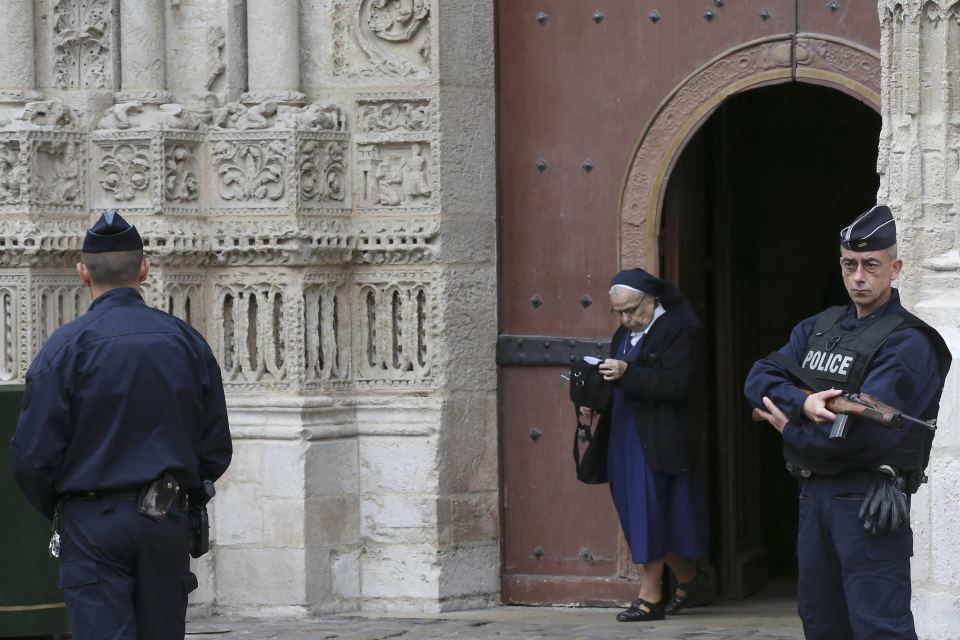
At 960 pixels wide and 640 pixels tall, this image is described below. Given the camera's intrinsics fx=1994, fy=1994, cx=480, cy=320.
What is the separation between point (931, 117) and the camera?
7.50m

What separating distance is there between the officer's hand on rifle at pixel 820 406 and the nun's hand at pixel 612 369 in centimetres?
263

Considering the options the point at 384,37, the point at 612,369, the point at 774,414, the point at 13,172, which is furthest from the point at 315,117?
the point at 774,414

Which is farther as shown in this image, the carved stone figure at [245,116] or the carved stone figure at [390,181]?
the carved stone figure at [390,181]

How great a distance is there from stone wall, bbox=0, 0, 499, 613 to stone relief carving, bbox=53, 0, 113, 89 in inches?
0.4

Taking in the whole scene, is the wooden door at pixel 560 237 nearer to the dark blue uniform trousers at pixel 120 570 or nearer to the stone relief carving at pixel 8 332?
the stone relief carving at pixel 8 332

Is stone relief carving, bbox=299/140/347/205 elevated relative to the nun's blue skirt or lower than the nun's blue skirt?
elevated

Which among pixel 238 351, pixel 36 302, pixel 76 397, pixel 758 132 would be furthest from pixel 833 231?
pixel 76 397

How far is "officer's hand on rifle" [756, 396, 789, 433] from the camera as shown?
6.18 meters

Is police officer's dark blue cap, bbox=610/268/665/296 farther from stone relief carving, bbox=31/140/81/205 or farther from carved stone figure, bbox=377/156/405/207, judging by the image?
stone relief carving, bbox=31/140/81/205

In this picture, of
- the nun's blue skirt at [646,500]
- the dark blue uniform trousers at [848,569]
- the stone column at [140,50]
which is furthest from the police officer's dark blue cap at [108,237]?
the nun's blue skirt at [646,500]

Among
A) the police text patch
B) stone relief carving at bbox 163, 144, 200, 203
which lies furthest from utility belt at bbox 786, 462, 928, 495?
stone relief carving at bbox 163, 144, 200, 203

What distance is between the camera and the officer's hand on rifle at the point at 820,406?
19.7 ft

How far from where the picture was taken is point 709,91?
8.95m

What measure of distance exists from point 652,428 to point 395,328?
4.24 ft
